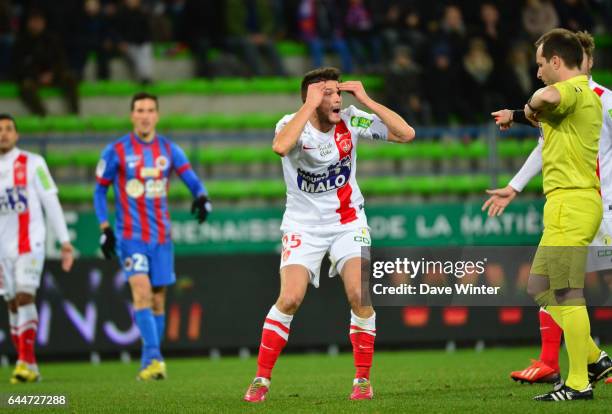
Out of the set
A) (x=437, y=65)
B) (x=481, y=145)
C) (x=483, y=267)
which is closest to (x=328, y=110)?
(x=483, y=267)

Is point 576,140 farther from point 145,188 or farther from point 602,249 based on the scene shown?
point 145,188

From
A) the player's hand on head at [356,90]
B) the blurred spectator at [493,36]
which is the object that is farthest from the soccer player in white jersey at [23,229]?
the blurred spectator at [493,36]

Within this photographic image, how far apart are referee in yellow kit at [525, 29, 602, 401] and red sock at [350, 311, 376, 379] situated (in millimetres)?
1201

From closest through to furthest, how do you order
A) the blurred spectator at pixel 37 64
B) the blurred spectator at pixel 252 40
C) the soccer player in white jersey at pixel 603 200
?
the soccer player in white jersey at pixel 603 200, the blurred spectator at pixel 37 64, the blurred spectator at pixel 252 40

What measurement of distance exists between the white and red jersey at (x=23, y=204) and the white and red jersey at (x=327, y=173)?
381 centimetres

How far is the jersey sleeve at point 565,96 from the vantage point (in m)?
7.03

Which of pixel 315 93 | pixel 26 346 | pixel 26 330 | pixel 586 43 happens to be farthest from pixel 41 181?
pixel 586 43

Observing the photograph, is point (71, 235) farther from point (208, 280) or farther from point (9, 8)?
point (9, 8)

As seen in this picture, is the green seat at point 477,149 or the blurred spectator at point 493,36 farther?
the blurred spectator at point 493,36

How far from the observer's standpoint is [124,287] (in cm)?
1406

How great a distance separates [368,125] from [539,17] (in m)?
11.4

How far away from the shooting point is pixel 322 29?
20.1 metres

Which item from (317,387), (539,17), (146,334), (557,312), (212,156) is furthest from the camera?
(539,17)

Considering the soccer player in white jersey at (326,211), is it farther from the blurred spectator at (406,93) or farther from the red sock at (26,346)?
the blurred spectator at (406,93)
